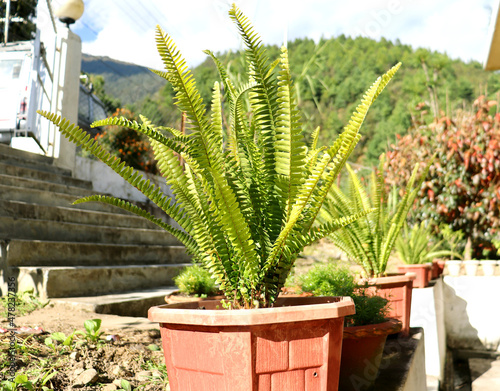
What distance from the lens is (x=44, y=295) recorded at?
2.60 metres

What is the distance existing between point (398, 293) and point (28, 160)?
4.09 m

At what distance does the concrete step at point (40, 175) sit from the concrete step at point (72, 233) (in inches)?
44.0

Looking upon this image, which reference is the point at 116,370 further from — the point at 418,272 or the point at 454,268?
the point at 454,268

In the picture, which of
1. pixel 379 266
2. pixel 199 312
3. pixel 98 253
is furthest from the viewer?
pixel 98 253

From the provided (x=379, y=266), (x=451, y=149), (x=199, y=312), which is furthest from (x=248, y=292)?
(x=451, y=149)

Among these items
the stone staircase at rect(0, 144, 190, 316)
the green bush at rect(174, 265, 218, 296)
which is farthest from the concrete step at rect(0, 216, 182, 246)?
the green bush at rect(174, 265, 218, 296)

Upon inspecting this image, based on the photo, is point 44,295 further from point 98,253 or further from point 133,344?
point 133,344

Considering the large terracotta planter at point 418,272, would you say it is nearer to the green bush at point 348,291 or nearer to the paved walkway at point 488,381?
the paved walkway at point 488,381

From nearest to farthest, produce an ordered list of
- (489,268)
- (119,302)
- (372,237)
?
(372,237)
(119,302)
(489,268)

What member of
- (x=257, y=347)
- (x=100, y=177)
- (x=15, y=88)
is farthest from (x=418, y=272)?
(x=15, y=88)

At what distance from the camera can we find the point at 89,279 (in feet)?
9.65

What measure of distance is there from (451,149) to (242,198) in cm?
502

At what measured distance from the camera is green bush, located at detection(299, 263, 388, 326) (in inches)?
65.8

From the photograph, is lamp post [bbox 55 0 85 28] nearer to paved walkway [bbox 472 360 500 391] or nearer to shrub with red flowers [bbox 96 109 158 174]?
shrub with red flowers [bbox 96 109 158 174]
